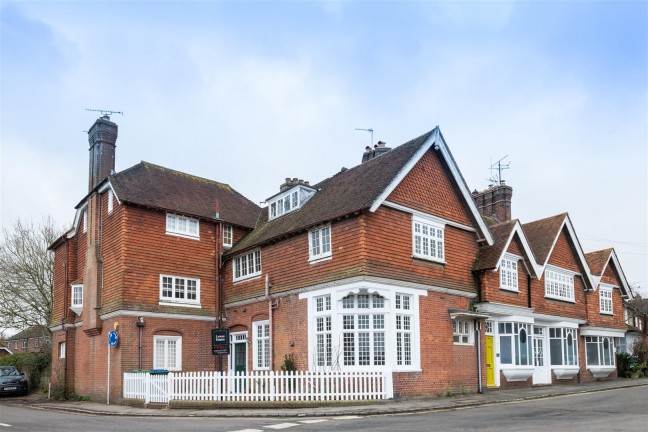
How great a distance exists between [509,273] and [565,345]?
674 centimetres

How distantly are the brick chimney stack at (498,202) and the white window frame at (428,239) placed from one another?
12823 millimetres

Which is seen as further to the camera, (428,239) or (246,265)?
(246,265)

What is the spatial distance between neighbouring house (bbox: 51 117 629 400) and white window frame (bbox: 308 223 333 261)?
56 millimetres

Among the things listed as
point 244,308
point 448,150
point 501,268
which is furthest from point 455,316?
point 244,308

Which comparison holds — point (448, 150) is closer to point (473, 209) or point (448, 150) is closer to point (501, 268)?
point (473, 209)

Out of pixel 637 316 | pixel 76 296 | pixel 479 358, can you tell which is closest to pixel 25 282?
pixel 76 296

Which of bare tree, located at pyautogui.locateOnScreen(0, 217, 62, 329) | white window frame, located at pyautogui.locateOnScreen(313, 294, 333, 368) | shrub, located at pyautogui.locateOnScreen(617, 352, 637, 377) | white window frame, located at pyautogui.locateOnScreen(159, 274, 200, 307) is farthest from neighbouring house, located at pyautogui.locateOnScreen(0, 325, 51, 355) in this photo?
shrub, located at pyautogui.locateOnScreen(617, 352, 637, 377)

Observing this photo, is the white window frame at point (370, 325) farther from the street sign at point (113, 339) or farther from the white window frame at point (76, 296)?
the white window frame at point (76, 296)

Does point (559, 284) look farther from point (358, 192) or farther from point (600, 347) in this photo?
point (358, 192)

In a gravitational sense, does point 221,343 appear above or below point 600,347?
above

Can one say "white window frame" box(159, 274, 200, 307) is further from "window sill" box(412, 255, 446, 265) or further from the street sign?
"window sill" box(412, 255, 446, 265)

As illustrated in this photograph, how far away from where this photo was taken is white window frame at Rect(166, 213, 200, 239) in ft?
90.0

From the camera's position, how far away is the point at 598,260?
36.3 meters

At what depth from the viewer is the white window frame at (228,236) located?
29.7 metres
